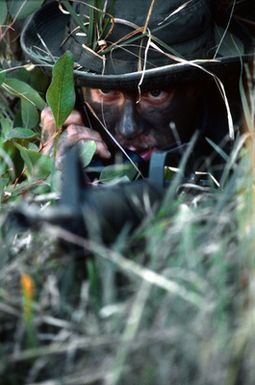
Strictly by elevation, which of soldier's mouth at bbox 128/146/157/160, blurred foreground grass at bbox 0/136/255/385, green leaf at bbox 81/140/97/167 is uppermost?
blurred foreground grass at bbox 0/136/255/385

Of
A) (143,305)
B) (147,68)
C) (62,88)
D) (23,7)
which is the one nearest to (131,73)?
(147,68)

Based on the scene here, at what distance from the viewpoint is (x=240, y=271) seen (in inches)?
37.4

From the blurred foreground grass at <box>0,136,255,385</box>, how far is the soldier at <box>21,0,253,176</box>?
83cm

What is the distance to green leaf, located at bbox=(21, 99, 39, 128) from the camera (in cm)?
208

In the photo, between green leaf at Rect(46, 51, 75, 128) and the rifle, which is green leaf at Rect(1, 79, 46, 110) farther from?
the rifle

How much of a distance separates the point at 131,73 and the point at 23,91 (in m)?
0.33

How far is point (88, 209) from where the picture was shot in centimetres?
98

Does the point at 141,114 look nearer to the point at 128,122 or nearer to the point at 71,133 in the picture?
the point at 128,122

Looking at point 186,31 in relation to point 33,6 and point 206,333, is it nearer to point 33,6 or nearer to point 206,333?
point 33,6

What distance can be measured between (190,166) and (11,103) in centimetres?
96

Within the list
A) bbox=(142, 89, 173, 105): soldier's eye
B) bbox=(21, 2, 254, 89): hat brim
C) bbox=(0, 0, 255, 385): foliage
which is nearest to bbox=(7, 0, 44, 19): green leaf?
bbox=(21, 2, 254, 89): hat brim

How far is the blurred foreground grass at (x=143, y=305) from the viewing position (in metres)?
0.88

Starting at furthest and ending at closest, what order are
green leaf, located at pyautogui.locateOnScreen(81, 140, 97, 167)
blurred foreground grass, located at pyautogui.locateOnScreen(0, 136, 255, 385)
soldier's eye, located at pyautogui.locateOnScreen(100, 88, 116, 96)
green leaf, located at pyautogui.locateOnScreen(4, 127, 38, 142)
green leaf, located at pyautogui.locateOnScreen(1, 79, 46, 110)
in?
green leaf, located at pyautogui.locateOnScreen(1, 79, 46, 110)
soldier's eye, located at pyautogui.locateOnScreen(100, 88, 116, 96)
green leaf, located at pyautogui.locateOnScreen(4, 127, 38, 142)
green leaf, located at pyautogui.locateOnScreen(81, 140, 97, 167)
blurred foreground grass, located at pyautogui.locateOnScreen(0, 136, 255, 385)

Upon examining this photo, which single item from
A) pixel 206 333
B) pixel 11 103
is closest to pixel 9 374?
pixel 206 333
